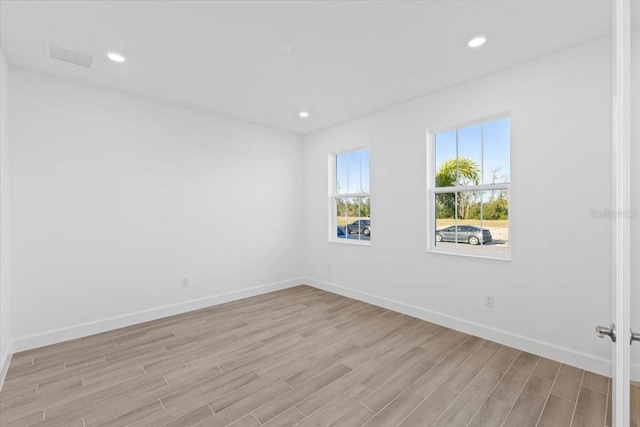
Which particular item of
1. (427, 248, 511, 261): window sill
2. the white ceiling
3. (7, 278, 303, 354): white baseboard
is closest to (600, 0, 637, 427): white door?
the white ceiling

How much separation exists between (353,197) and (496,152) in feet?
6.93

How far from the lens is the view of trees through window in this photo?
14.7ft

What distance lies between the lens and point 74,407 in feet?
6.64

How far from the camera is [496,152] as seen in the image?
305 cm

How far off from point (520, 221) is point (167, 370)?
11.4 feet

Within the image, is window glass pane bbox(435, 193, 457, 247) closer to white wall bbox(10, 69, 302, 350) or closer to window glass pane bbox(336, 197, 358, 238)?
window glass pane bbox(336, 197, 358, 238)

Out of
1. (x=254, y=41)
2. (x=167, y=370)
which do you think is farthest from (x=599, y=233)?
(x=167, y=370)

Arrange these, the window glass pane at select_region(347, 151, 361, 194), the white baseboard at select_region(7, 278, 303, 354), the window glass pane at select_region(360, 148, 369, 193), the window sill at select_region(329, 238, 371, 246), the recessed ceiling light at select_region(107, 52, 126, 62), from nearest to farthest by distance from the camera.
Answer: the recessed ceiling light at select_region(107, 52, 126, 62) → the white baseboard at select_region(7, 278, 303, 354) → the window sill at select_region(329, 238, 371, 246) → the window glass pane at select_region(360, 148, 369, 193) → the window glass pane at select_region(347, 151, 361, 194)

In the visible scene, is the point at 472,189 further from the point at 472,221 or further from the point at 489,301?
the point at 489,301

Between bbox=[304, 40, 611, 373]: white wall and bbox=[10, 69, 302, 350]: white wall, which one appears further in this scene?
bbox=[10, 69, 302, 350]: white wall

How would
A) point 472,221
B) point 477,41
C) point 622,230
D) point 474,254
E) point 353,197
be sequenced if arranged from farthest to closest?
point 353,197
point 472,221
point 474,254
point 477,41
point 622,230

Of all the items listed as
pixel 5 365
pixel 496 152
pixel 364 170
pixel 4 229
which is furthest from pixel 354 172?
pixel 5 365

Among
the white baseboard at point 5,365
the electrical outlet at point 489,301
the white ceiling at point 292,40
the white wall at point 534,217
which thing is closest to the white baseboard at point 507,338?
the white wall at point 534,217

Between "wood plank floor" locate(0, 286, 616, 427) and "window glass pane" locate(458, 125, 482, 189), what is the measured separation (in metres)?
1.72
